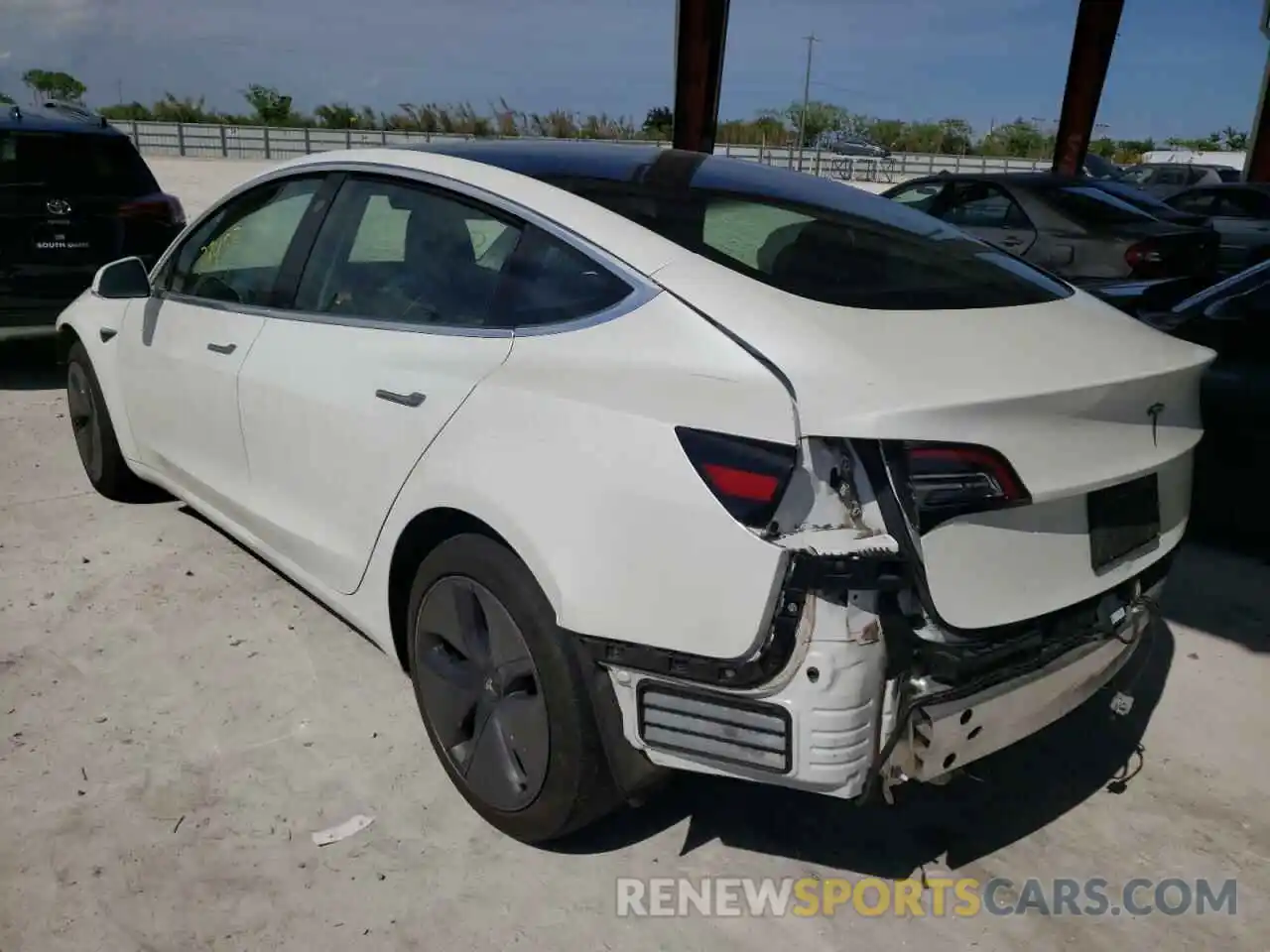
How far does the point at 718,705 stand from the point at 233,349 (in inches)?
86.3

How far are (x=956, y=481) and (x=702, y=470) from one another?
19.0 inches

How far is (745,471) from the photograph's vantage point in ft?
6.46

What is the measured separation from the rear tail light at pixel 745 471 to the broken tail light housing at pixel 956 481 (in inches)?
9.6

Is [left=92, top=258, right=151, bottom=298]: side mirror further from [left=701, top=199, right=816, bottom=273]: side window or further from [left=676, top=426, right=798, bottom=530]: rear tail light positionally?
[left=676, top=426, right=798, bottom=530]: rear tail light

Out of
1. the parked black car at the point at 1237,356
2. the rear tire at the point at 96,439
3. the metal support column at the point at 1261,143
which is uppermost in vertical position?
the metal support column at the point at 1261,143

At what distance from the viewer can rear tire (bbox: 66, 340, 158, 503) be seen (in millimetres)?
4633

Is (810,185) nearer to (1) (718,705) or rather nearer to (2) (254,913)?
(1) (718,705)

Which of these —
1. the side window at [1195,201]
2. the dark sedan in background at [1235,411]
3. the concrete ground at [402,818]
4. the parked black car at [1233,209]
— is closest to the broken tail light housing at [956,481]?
the concrete ground at [402,818]

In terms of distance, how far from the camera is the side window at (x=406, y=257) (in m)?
2.69

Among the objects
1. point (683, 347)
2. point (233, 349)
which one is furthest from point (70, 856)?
point (683, 347)

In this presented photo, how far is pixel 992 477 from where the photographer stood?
2018 mm

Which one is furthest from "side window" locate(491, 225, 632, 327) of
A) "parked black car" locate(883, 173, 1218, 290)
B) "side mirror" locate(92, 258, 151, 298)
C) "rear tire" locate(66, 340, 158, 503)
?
"parked black car" locate(883, 173, 1218, 290)

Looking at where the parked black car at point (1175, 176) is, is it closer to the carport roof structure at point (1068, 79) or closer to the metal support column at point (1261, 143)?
the metal support column at point (1261, 143)

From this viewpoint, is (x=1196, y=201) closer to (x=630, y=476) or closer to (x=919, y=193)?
(x=919, y=193)
